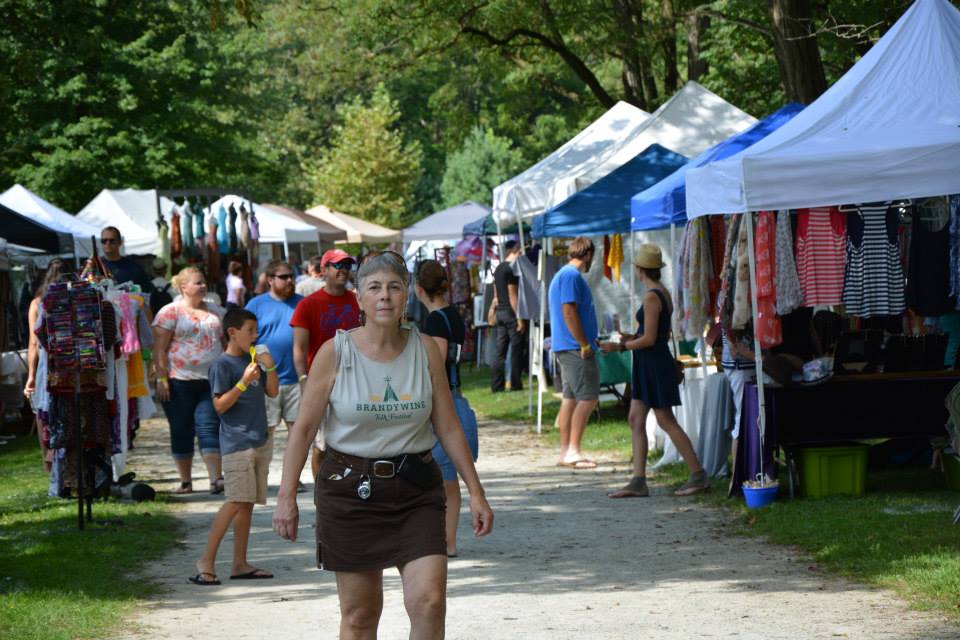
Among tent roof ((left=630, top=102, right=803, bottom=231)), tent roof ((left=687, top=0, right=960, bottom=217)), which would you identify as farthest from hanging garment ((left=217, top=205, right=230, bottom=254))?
tent roof ((left=687, top=0, right=960, bottom=217))

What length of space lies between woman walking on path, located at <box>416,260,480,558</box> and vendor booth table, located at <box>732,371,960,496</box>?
264 centimetres

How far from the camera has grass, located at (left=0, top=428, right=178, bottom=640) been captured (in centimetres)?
743

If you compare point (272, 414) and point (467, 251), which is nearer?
point (272, 414)

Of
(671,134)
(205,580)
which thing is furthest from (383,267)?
(671,134)

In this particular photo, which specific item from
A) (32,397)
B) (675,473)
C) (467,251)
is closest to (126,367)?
(32,397)

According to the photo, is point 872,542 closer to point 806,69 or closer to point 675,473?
point 675,473

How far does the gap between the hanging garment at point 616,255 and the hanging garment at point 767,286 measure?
6.84 meters

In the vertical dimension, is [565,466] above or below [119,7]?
below

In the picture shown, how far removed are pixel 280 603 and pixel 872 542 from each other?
3520 mm

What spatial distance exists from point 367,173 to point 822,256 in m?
53.6

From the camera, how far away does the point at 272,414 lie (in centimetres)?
1207

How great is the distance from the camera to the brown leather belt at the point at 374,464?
5230mm

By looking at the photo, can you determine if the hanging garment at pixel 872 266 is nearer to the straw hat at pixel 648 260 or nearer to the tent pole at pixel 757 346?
the tent pole at pixel 757 346

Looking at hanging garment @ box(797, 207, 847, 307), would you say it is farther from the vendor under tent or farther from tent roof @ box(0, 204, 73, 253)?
the vendor under tent
